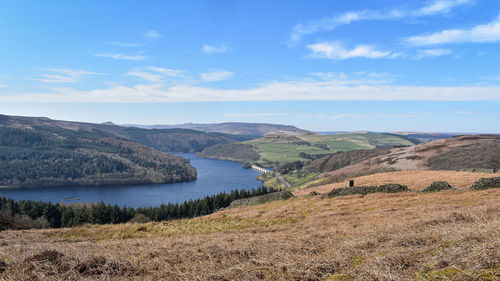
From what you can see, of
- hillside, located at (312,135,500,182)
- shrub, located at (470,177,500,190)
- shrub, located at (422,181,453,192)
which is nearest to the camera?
shrub, located at (470,177,500,190)

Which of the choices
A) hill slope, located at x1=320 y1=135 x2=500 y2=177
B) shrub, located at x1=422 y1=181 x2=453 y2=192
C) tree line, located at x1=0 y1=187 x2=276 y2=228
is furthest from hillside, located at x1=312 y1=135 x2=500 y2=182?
shrub, located at x1=422 y1=181 x2=453 y2=192

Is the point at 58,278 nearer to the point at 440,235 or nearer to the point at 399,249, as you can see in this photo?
the point at 399,249

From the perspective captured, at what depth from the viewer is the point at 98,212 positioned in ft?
236

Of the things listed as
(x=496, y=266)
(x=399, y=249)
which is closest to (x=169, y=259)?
(x=399, y=249)

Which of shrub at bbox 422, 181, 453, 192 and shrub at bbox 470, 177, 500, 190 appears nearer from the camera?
shrub at bbox 470, 177, 500, 190

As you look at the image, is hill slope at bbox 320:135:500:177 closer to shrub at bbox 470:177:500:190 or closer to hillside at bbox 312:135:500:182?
hillside at bbox 312:135:500:182

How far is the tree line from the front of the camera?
72.1 meters

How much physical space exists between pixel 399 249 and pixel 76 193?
213 metres

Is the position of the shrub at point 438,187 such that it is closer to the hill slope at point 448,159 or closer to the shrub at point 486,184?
the shrub at point 486,184

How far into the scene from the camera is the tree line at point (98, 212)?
2840 inches

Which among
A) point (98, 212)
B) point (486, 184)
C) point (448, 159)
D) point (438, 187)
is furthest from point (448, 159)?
A: point (98, 212)

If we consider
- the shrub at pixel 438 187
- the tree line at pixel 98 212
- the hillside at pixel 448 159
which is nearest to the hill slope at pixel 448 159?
the hillside at pixel 448 159

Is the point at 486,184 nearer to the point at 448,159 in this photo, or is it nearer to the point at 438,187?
the point at 438,187

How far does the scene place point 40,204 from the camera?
273ft
